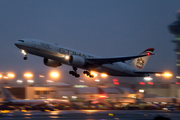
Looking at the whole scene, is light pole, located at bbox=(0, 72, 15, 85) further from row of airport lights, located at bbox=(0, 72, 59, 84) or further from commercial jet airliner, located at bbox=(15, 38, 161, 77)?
commercial jet airliner, located at bbox=(15, 38, 161, 77)

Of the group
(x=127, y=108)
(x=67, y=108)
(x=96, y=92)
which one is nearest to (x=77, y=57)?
(x=67, y=108)

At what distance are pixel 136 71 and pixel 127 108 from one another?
20.9 feet

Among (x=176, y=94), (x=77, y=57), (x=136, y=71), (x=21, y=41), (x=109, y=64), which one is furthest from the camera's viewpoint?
(x=176, y=94)

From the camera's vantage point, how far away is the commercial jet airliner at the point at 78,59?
3288cm

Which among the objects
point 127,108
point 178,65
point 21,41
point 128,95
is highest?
point 178,65

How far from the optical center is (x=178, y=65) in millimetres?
147375

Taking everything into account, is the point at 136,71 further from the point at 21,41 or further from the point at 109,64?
the point at 21,41

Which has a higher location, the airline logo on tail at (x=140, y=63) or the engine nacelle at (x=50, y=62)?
the airline logo on tail at (x=140, y=63)

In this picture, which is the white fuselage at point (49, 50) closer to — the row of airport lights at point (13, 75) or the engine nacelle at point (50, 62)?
the engine nacelle at point (50, 62)

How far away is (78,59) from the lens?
115ft

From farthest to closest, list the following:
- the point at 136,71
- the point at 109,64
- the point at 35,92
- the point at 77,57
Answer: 1. the point at 35,92
2. the point at 136,71
3. the point at 109,64
4. the point at 77,57

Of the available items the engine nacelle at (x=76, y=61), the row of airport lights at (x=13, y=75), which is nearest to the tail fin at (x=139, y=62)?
the engine nacelle at (x=76, y=61)

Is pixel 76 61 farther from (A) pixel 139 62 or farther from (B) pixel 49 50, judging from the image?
(A) pixel 139 62

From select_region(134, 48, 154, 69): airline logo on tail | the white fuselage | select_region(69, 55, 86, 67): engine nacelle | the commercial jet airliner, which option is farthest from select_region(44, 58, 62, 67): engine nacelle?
select_region(134, 48, 154, 69): airline logo on tail
